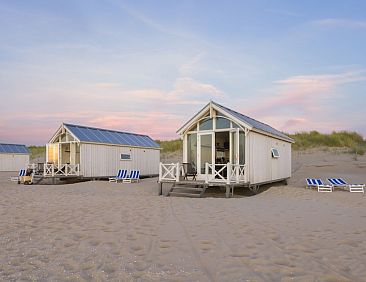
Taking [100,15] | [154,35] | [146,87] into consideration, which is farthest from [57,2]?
[146,87]

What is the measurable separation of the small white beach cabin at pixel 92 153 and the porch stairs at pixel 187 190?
904cm

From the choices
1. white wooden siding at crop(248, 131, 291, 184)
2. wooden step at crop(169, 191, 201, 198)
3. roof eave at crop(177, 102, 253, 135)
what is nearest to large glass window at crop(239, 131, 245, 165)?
white wooden siding at crop(248, 131, 291, 184)

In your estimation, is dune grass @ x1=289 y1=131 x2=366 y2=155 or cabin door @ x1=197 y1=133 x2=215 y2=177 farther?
dune grass @ x1=289 y1=131 x2=366 y2=155

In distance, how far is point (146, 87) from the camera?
19219 mm

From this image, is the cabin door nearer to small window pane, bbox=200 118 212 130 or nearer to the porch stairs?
small window pane, bbox=200 118 212 130

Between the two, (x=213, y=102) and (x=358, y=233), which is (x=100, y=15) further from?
(x=358, y=233)

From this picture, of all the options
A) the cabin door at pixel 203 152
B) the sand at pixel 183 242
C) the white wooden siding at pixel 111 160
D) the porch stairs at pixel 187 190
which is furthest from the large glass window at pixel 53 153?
the sand at pixel 183 242

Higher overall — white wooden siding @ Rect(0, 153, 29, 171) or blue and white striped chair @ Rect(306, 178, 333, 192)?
white wooden siding @ Rect(0, 153, 29, 171)

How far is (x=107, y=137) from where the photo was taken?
24.2 m

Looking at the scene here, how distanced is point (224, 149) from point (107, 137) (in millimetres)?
11283

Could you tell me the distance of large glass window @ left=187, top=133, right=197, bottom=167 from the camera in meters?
15.5

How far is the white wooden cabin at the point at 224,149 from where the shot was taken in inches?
557

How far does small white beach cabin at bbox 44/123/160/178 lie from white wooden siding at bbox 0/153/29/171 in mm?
16718

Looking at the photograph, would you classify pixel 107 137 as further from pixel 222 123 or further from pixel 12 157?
pixel 12 157
